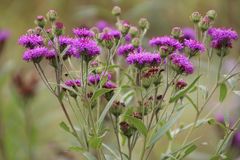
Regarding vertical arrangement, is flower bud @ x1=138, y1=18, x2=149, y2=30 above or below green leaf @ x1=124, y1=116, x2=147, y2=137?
above

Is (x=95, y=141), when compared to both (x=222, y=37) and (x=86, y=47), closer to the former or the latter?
(x=86, y=47)

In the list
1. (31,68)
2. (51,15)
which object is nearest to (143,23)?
(51,15)

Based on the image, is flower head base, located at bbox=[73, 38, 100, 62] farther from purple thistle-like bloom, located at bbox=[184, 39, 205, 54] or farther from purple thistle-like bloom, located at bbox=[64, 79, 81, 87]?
purple thistle-like bloom, located at bbox=[184, 39, 205, 54]

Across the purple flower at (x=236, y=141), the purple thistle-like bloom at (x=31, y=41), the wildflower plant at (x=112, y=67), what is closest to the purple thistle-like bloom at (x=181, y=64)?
the wildflower plant at (x=112, y=67)

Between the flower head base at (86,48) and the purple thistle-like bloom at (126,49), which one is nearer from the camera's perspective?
the flower head base at (86,48)

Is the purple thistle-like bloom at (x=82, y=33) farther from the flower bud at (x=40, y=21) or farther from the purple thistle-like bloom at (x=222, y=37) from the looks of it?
the purple thistle-like bloom at (x=222, y=37)

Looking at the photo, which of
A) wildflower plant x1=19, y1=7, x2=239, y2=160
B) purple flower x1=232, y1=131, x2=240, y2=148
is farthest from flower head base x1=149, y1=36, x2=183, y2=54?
purple flower x1=232, y1=131, x2=240, y2=148

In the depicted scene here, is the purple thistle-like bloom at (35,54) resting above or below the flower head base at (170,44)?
above

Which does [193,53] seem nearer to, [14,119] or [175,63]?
[175,63]
